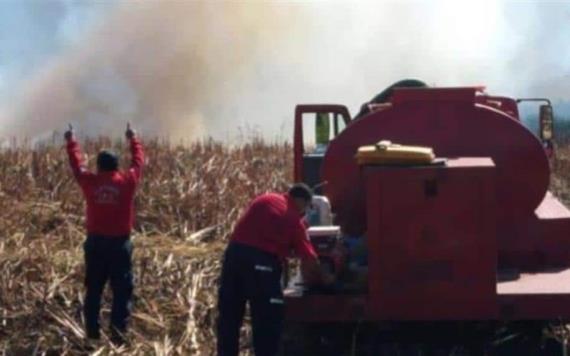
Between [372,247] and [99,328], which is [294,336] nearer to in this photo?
[372,247]

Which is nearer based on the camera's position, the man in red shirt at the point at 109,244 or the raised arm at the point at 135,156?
the man in red shirt at the point at 109,244

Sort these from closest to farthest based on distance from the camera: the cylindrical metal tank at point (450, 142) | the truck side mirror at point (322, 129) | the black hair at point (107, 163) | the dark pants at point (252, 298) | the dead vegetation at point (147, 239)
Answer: the dark pants at point (252, 298) < the cylindrical metal tank at point (450, 142) < the black hair at point (107, 163) < the dead vegetation at point (147, 239) < the truck side mirror at point (322, 129)

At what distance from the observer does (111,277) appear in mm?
12305

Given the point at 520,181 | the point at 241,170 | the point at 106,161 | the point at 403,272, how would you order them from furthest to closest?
1. the point at 241,170
2. the point at 106,161
3. the point at 520,181
4. the point at 403,272

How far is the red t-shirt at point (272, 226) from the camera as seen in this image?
1037cm

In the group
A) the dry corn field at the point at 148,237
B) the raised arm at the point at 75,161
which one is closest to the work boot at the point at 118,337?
the dry corn field at the point at 148,237

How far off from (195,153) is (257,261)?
12.7m

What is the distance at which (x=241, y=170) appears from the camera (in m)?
21.7

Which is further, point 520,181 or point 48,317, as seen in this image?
point 48,317

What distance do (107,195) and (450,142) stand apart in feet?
10.9

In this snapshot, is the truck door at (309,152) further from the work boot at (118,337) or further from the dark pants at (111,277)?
the work boot at (118,337)

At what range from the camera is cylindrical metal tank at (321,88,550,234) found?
10.9 m

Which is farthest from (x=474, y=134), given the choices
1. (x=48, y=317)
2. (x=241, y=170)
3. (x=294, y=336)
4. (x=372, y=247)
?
(x=241, y=170)

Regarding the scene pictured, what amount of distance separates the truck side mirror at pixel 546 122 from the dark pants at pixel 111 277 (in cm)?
436
